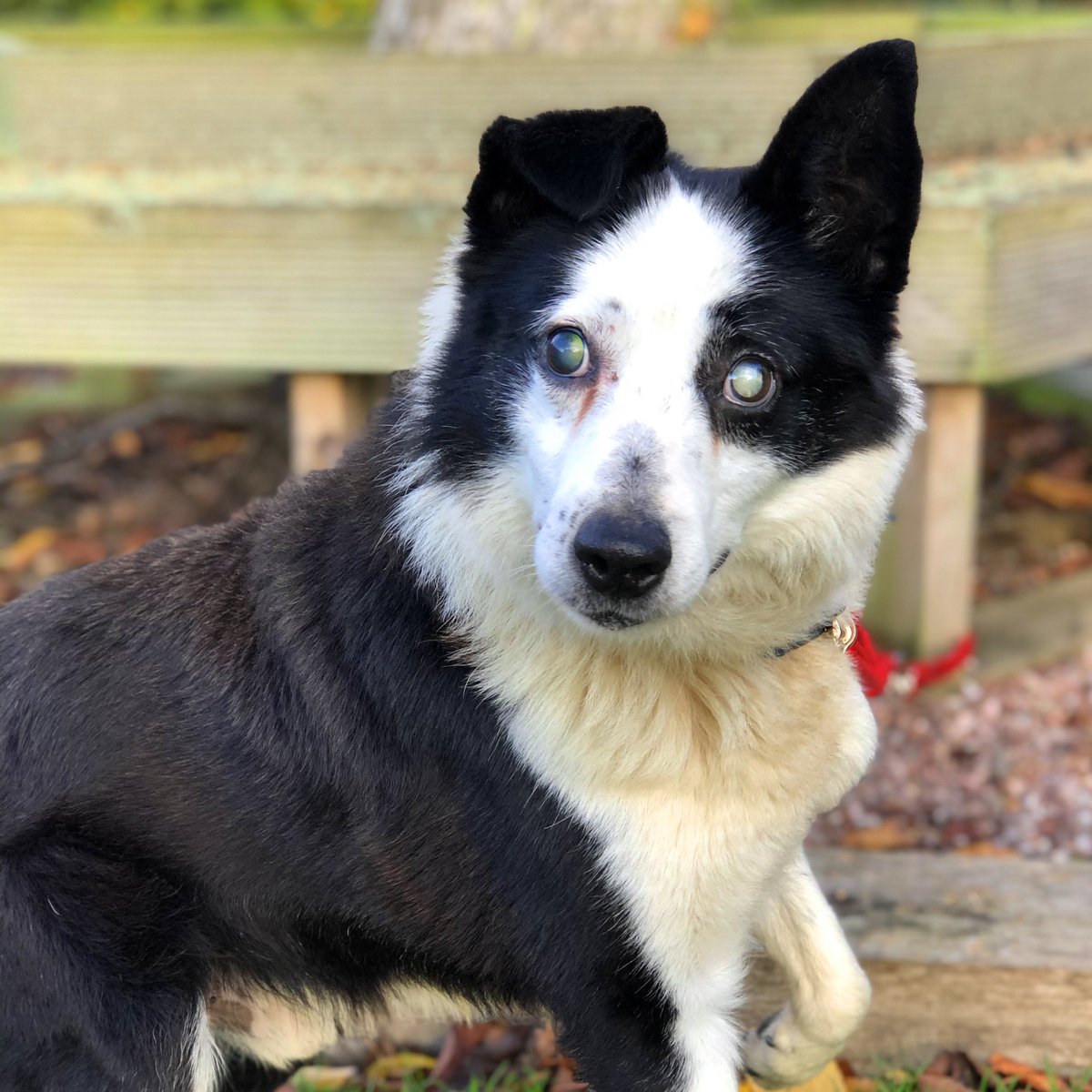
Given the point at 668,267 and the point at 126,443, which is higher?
the point at 668,267

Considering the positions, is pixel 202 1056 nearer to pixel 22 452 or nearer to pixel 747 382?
pixel 747 382

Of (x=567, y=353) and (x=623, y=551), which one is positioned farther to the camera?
(x=567, y=353)

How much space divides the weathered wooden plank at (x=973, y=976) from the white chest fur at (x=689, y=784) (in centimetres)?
66

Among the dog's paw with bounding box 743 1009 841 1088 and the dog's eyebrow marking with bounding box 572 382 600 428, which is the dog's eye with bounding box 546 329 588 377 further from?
the dog's paw with bounding box 743 1009 841 1088

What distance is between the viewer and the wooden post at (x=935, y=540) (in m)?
4.19

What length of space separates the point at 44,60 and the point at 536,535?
127 inches

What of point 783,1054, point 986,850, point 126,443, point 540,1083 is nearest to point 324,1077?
point 540,1083

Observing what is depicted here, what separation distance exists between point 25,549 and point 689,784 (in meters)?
3.44

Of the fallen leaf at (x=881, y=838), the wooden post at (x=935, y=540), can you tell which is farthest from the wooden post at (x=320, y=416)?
the fallen leaf at (x=881, y=838)

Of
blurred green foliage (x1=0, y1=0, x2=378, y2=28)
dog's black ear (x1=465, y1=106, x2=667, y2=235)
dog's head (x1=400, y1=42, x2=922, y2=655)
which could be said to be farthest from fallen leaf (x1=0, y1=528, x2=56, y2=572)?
blurred green foliage (x1=0, y1=0, x2=378, y2=28)

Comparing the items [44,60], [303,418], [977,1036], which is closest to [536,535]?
[977,1036]

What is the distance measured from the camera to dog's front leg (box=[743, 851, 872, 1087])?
265 cm

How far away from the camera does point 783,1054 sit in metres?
2.70

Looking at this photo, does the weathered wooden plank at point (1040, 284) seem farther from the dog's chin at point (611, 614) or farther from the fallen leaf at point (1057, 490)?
the dog's chin at point (611, 614)
